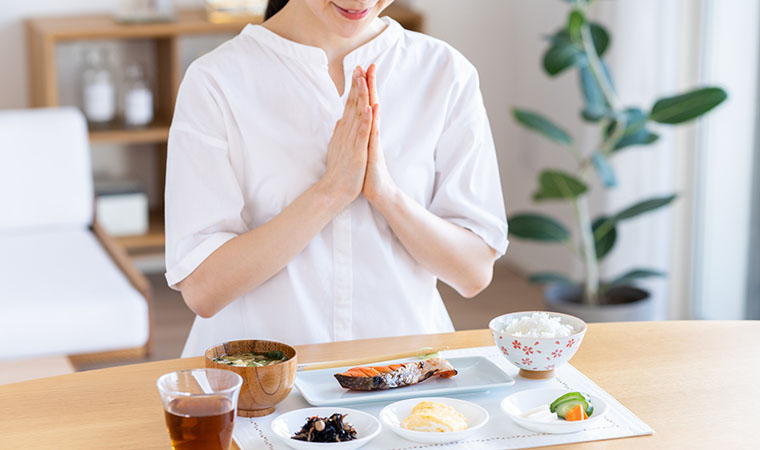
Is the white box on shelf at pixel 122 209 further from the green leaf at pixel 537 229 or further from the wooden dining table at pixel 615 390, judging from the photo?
the wooden dining table at pixel 615 390

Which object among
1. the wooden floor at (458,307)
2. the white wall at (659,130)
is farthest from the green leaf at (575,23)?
the wooden floor at (458,307)

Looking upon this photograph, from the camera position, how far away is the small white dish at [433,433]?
1156 mm

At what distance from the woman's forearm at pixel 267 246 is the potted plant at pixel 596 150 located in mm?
1746

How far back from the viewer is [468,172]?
1674 mm

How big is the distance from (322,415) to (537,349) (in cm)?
30

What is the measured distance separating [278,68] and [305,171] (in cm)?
18

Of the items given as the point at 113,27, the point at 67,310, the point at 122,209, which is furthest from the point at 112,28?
the point at 67,310

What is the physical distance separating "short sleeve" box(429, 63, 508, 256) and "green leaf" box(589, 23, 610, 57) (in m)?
1.65

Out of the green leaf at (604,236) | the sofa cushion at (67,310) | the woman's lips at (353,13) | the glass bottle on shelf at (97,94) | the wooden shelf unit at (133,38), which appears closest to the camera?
the woman's lips at (353,13)

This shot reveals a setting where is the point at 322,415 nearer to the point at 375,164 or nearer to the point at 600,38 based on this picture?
the point at 375,164

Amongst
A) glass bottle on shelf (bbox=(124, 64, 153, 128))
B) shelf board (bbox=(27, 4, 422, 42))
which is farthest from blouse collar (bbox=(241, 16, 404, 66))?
glass bottle on shelf (bbox=(124, 64, 153, 128))

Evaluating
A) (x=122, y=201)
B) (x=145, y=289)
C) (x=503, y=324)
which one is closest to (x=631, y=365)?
(x=503, y=324)

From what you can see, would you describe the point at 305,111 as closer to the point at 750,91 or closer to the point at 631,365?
the point at 631,365

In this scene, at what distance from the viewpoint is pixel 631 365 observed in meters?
1.41
